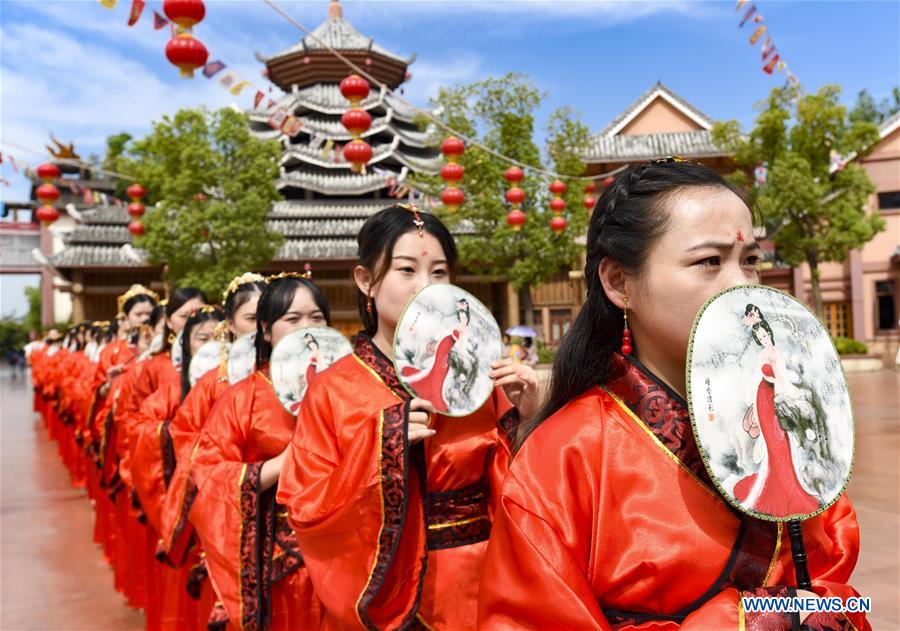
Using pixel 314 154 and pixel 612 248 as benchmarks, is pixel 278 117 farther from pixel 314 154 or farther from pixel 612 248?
pixel 314 154

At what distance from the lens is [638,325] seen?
1.41 m

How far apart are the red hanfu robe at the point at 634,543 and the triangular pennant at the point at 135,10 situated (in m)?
4.75

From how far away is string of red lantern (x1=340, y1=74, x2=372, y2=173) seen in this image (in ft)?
23.4

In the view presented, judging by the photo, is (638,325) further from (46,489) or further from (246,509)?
(46,489)

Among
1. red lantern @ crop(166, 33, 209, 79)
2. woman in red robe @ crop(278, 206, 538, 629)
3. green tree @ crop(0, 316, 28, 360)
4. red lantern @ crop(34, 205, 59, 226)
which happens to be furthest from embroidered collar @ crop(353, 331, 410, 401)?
green tree @ crop(0, 316, 28, 360)

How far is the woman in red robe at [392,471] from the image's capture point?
188 centimetres

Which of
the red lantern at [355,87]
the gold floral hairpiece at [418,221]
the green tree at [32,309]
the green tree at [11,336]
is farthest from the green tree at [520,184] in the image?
the green tree at [11,336]

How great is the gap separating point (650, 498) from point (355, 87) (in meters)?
6.45

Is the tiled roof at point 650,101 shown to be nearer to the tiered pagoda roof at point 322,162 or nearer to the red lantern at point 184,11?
the tiered pagoda roof at point 322,162

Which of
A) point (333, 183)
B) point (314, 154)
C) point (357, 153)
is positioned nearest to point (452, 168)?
point (357, 153)

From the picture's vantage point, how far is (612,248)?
4.60ft

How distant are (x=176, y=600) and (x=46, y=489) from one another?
6325 millimetres

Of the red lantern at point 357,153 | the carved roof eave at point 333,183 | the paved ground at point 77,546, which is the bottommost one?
Answer: the paved ground at point 77,546

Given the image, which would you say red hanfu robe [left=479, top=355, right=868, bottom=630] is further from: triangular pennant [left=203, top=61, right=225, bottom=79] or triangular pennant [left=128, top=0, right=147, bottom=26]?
triangular pennant [left=203, top=61, right=225, bottom=79]
